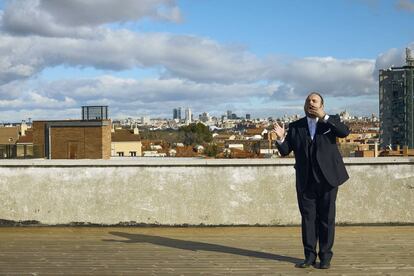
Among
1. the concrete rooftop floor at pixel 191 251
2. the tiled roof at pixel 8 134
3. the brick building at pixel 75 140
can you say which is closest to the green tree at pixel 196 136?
the tiled roof at pixel 8 134

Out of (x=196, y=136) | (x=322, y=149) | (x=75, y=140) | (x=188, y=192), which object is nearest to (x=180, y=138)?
(x=196, y=136)

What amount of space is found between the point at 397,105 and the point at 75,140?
6802cm

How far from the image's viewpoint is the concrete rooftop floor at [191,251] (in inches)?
239

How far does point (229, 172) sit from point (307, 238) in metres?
3.30

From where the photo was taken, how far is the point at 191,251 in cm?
712

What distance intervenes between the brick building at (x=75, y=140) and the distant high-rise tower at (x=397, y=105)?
6049 centimetres

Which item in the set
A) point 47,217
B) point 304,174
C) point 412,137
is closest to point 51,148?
point 47,217

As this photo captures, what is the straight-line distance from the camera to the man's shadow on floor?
6.68m

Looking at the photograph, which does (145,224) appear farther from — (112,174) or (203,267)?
(203,267)

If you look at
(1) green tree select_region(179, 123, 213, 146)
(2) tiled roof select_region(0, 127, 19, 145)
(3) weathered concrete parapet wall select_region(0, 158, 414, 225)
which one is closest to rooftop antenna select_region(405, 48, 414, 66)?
(1) green tree select_region(179, 123, 213, 146)

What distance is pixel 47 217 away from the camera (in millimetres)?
9375

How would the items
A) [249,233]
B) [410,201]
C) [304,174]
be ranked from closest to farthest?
1. [304,174]
2. [249,233]
3. [410,201]

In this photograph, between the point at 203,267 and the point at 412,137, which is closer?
the point at 203,267

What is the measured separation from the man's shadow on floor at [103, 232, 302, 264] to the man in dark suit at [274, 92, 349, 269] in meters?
0.39
